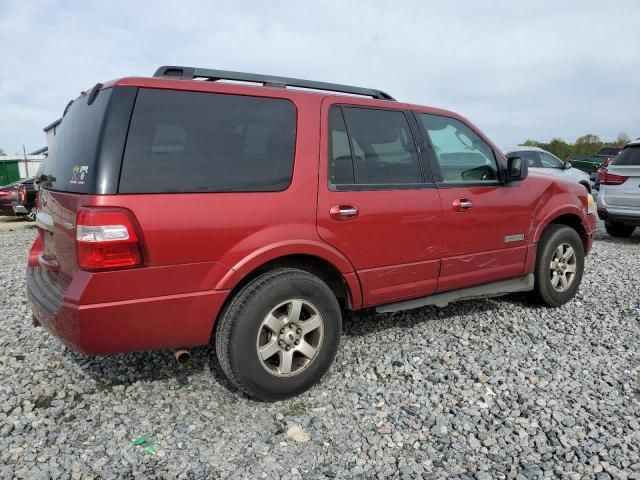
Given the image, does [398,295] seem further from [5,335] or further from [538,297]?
[5,335]

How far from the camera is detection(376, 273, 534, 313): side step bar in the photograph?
3.57 meters

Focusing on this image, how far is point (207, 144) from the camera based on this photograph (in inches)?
105

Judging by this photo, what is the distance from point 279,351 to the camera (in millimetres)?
2912

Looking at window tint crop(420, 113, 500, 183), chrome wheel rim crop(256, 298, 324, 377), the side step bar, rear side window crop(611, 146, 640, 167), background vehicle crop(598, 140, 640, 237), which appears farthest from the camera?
A: rear side window crop(611, 146, 640, 167)

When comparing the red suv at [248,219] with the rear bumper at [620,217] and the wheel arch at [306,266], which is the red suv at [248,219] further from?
the rear bumper at [620,217]

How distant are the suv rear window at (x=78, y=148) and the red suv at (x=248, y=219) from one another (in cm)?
1

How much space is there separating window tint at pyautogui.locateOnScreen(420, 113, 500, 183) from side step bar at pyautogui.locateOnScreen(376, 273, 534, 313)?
2.88 ft

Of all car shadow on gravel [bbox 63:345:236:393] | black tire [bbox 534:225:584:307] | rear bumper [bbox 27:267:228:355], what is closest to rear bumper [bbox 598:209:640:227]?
black tire [bbox 534:225:584:307]

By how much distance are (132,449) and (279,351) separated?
0.92 m

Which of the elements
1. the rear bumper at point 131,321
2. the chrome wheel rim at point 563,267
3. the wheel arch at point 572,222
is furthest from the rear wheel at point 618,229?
the rear bumper at point 131,321

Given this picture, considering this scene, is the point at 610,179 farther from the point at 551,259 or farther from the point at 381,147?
the point at 381,147

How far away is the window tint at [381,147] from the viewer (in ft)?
10.7

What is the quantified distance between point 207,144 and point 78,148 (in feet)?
2.34

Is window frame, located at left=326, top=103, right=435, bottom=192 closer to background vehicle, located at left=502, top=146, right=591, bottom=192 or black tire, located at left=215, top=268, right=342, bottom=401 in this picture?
black tire, located at left=215, top=268, right=342, bottom=401
